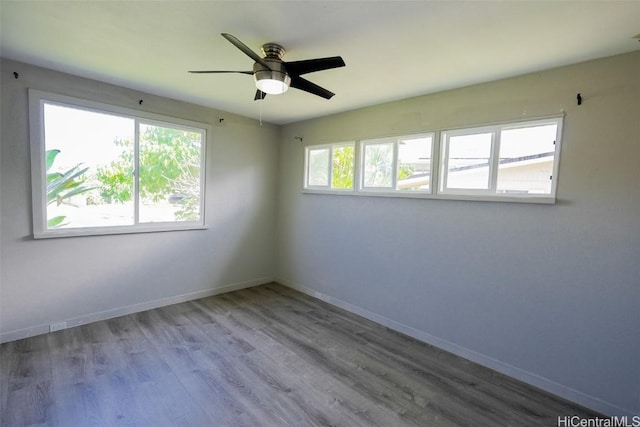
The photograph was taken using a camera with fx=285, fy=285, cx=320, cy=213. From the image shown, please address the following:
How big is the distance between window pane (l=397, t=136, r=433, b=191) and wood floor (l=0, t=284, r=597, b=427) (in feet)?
5.51

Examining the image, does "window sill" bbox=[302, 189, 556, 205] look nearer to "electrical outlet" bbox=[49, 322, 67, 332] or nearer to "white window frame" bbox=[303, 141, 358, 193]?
"white window frame" bbox=[303, 141, 358, 193]

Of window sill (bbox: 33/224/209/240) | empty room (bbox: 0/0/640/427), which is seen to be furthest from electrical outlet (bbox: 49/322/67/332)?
window sill (bbox: 33/224/209/240)

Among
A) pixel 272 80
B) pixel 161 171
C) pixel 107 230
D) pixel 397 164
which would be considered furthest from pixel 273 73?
pixel 107 230

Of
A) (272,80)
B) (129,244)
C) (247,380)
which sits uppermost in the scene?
(272,80)

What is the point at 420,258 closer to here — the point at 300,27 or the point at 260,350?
the point at 260,350

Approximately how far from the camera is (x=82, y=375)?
2.25 m

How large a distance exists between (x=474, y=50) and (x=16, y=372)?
4257 millimetres

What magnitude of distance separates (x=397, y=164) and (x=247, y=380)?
2.62 m

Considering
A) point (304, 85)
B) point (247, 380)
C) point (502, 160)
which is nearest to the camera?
point (304, 85)

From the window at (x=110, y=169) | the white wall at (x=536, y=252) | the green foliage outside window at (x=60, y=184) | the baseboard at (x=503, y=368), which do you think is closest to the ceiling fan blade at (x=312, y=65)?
the white wall at (x=536, y=252)

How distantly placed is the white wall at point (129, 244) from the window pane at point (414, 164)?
2194mm

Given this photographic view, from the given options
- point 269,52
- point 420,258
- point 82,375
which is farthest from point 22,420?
point 420,258

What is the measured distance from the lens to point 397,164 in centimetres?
330

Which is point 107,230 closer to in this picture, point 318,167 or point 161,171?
point 161,171
